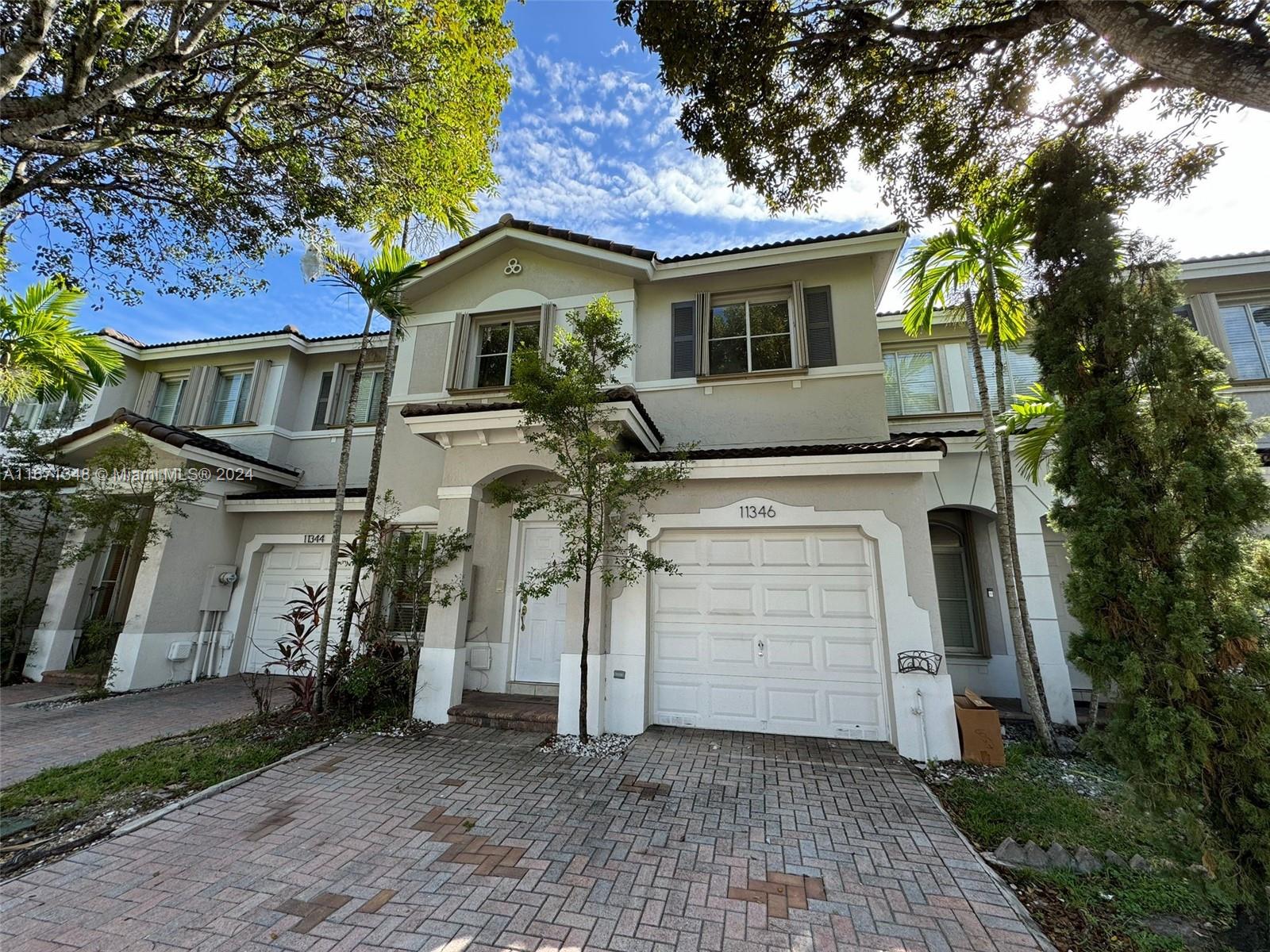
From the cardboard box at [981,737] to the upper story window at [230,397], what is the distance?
15.7m

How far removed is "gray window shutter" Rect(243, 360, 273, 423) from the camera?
39.7 feet

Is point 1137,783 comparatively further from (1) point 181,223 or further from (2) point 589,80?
(1) point 181,223

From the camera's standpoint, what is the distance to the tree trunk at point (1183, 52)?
2959 millimetres

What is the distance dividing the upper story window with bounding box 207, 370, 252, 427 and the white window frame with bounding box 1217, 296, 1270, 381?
20.8 meters

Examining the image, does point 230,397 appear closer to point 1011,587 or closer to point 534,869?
point 534,869

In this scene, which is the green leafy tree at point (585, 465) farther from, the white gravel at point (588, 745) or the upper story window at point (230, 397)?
the upper story window at point (230, 397)

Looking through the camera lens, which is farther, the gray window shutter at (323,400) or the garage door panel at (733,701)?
the gray window shutter at (323,400)

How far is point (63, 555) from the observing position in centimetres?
983

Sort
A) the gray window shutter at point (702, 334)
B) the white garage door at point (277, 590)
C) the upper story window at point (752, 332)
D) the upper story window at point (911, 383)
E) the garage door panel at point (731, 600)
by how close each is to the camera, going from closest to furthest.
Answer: the garage door panel at point (731, 600) → the upper story window at point (752, 332) → the gray window shutter at point (702, 334) → the upper story window at point (911, 383) → the white garage door at point (277, 590)

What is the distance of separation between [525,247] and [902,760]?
10.5 metres

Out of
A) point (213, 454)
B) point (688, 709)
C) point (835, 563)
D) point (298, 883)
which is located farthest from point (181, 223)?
point (835, 563)

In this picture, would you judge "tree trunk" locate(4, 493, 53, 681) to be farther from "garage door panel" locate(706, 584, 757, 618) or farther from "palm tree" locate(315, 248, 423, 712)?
"garage door panel" locate(706, 584, 757, 618)

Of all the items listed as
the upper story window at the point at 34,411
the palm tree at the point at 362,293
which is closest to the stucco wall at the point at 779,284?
the palm tree at the point at 362,293

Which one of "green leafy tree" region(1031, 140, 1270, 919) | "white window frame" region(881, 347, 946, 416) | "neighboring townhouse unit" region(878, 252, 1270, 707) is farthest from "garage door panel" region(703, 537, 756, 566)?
"white window frame" region(881, 347, 946, 416)
